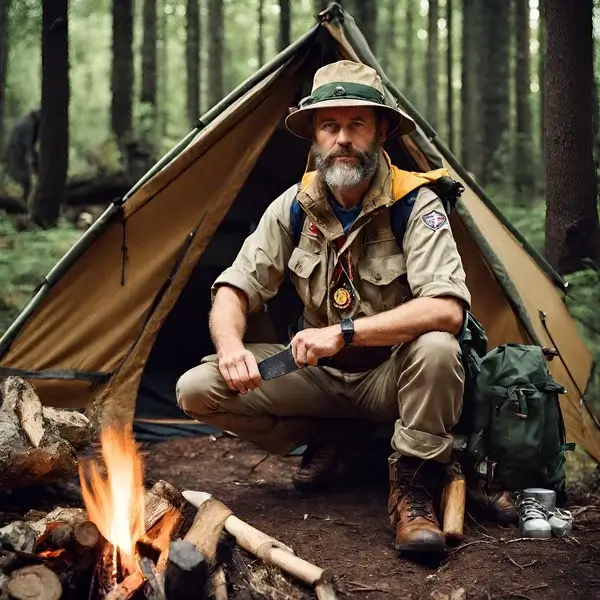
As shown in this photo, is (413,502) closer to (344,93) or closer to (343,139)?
(343,139)

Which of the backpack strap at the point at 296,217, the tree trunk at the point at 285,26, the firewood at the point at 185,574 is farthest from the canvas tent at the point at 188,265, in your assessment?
the tree trunk at the point at 285,26

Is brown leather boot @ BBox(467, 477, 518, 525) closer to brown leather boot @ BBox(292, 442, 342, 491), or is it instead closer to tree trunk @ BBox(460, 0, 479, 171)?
brown leather boot @ BBox(292, 442, 342, 491)

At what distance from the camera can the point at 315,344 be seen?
307 cm

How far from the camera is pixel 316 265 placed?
11.6 ft

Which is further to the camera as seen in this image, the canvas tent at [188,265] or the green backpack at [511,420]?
the canvas tent at [188,265]

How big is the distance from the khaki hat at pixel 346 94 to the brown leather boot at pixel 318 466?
5.42 feet

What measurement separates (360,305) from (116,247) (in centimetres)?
154

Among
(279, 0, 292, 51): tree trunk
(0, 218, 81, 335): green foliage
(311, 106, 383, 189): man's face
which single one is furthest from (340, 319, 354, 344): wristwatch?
(279, 0, 292, 51): tree trunk

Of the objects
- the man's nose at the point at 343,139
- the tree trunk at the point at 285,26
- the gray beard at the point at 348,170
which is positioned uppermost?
the tree trunk at the point at 285,26

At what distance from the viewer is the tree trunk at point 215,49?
18.1 meters

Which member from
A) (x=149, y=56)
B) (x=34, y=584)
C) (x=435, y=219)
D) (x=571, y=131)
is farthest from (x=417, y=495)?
(x=149, y=56)

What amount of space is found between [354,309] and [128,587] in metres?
1.62

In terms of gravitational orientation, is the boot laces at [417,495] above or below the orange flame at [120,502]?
below

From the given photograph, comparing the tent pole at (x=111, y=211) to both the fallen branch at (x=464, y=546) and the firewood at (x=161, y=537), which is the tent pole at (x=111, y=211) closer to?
the firewood at (x=161, y=537)
